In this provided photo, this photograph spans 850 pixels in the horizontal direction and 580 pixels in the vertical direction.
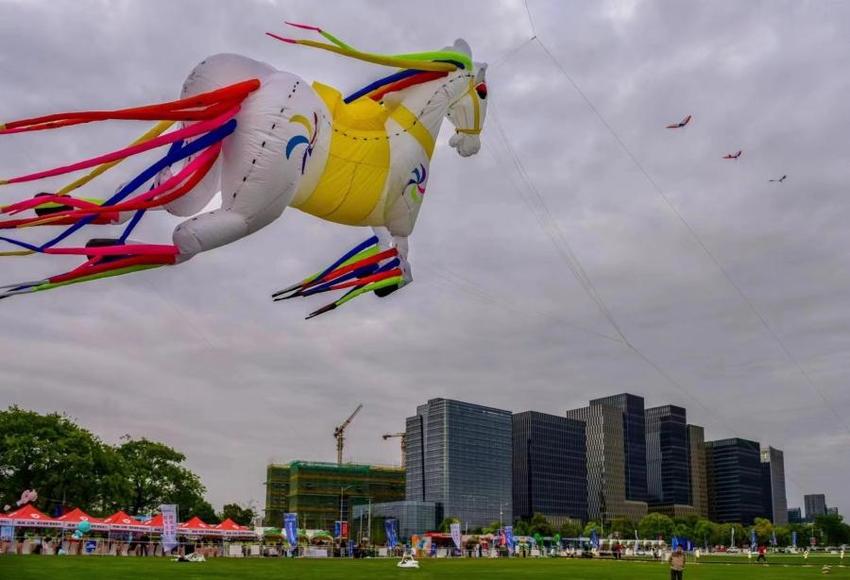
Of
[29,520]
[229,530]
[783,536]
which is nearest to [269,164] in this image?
[29,520]

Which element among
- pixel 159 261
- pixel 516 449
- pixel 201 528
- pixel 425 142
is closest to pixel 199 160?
pixel 159 261

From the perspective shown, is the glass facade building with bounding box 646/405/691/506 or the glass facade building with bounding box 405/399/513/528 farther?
the glass facade building with bounding box 646/405/691/506

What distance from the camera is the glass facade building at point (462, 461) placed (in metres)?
143

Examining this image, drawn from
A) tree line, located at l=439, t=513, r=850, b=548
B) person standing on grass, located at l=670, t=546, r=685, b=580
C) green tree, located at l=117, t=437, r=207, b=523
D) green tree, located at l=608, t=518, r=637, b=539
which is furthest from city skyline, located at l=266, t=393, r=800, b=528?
person standing on grass, located at l=670, t=546, r=685, b=580

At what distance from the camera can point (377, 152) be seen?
32.2ft

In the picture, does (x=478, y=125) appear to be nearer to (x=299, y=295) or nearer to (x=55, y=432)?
(x=299, y=295)

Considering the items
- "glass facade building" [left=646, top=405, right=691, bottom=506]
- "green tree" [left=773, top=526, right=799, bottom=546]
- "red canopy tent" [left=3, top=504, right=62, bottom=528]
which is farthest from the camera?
"glass facade building" [left=646, top=405, right=691, bottom=506]

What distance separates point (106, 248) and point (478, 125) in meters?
5.47

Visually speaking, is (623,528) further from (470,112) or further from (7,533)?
(470,112)

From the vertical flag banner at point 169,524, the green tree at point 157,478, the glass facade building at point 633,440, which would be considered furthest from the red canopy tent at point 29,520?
the glass facade building at point 633,440

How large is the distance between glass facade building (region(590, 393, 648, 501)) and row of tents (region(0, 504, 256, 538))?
145 metres

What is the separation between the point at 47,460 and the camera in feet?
165

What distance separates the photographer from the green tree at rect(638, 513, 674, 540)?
113000 mm

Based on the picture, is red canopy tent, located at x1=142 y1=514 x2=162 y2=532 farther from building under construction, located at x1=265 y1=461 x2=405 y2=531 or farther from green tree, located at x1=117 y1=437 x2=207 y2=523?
building under construction, located at x1=265 y1=461 x2=405 y2=531
